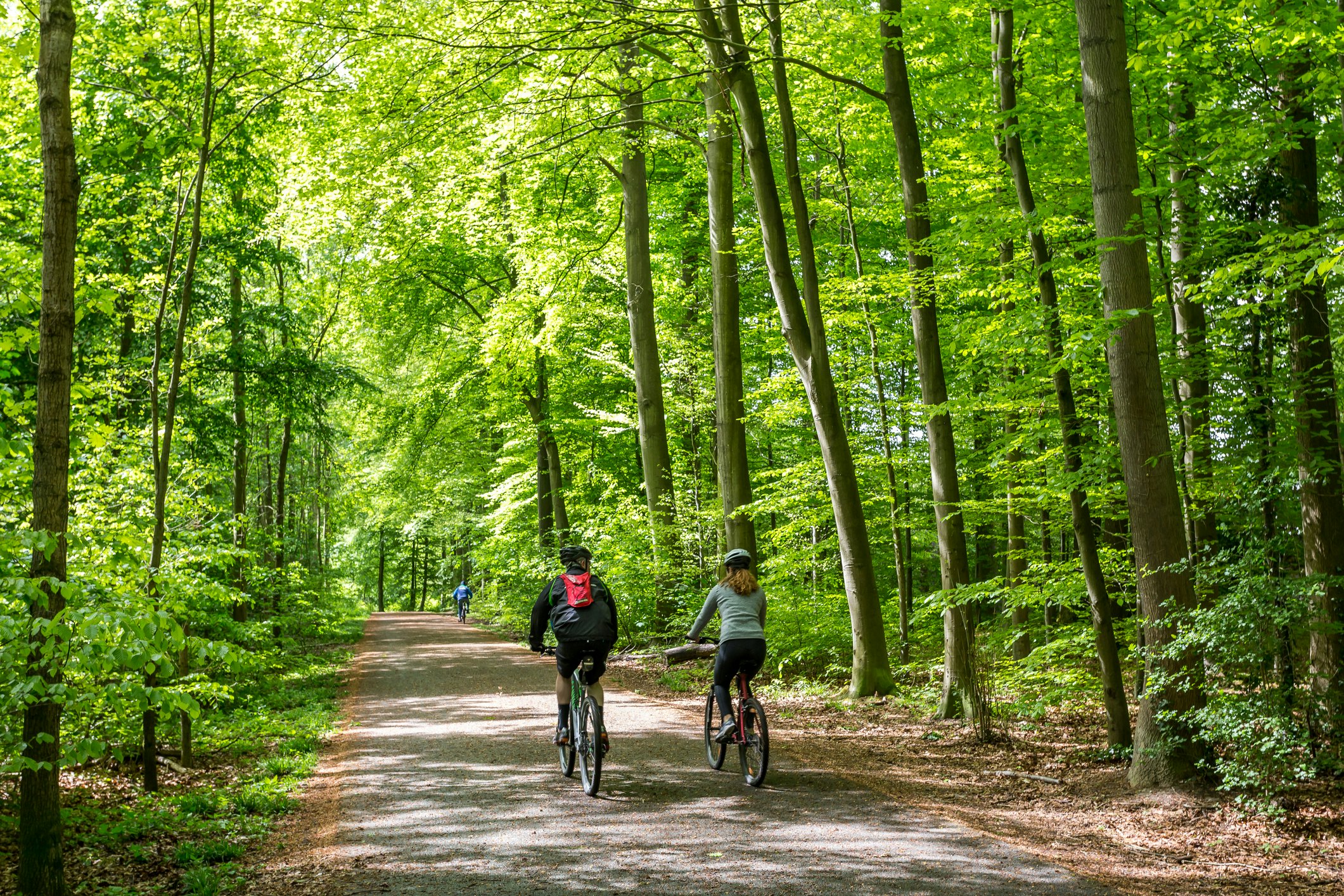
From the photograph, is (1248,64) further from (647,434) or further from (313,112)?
(313,112)

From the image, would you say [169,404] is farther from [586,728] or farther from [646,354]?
[646,354]

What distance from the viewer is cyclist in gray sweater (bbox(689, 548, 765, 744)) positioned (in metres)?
7.80

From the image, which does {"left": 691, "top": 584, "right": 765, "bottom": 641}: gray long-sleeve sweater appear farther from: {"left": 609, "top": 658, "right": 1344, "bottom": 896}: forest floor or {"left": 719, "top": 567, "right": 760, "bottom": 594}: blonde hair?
{"left": 609, "top": 658, "right": 1344, "bottom": 896}: forest floor

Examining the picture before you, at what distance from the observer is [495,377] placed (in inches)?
927

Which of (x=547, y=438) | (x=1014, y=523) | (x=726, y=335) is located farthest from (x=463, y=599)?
(x=1014, y=523)

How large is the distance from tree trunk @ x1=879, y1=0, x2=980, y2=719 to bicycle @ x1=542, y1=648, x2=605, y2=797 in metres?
4.82

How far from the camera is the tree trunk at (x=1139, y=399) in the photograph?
7.21 m

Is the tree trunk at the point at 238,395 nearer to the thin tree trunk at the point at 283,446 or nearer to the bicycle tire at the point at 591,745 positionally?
the thin tree trunk at the point at 283,446

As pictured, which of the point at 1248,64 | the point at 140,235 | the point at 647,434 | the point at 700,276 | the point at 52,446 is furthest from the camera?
the point at 700,276

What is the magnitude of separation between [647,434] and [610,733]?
837 cm

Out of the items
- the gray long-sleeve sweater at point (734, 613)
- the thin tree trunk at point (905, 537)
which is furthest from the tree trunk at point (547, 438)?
the gray long-sleeve sweater at point (734, 613)

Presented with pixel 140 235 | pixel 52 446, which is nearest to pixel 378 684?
pixel 140 235

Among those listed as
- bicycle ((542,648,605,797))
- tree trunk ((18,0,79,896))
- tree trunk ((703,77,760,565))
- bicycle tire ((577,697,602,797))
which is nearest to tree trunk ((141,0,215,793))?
tree trunk ((18,0,79,896))

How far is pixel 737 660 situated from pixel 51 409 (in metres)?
5.15
